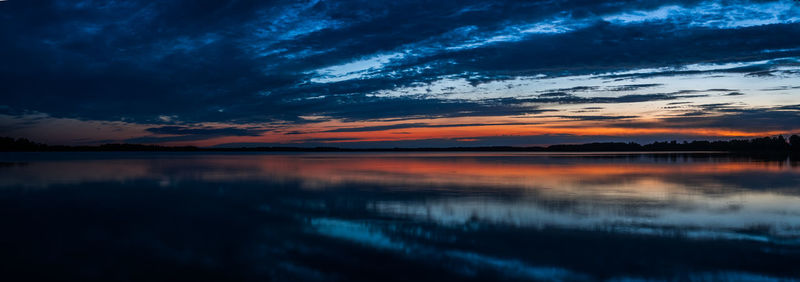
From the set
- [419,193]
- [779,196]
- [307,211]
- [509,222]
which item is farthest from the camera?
[419,193]

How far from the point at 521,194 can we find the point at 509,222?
5.00 meters

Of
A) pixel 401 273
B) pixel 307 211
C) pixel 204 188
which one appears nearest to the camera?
pixel 401 273

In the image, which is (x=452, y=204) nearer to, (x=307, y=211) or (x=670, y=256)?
(x=307, y=211)

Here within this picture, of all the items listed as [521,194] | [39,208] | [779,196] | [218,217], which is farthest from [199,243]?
[779,196]

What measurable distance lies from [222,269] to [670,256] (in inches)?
252

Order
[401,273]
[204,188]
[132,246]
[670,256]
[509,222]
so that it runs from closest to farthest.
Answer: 1. [401,273]
2. [670,256]
3. [132,246]
4. [509,222]
5. [204,188]

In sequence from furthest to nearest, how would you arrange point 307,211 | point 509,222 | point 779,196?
point 779,196 → point 307,211 → point 509,222

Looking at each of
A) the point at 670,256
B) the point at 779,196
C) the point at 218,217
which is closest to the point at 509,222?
the point at 670,256

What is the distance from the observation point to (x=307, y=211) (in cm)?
1111

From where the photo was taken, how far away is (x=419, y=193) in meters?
14.8

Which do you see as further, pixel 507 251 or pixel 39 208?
pixel 39 208

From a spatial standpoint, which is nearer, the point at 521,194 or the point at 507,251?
the point at 507,251

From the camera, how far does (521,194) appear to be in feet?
46.7

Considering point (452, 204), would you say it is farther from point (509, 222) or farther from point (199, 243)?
point (199, 243)
